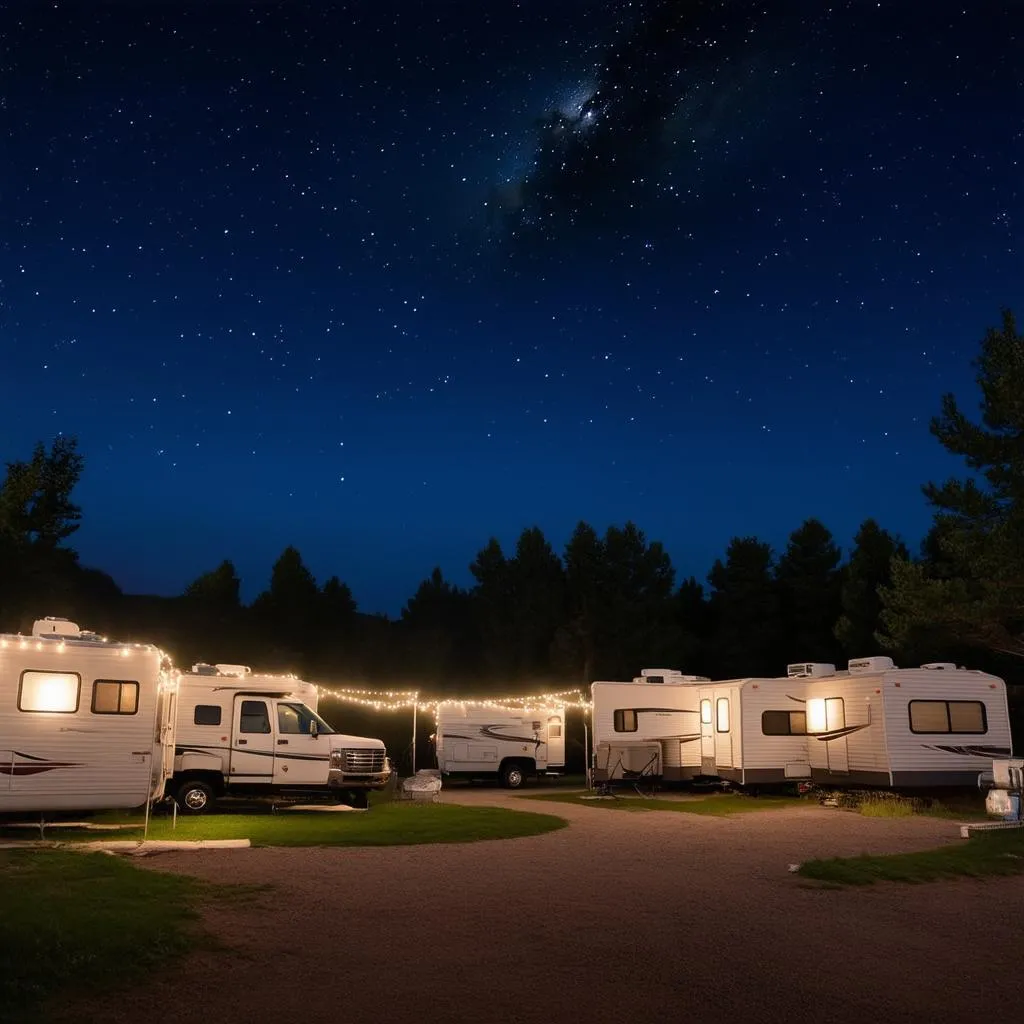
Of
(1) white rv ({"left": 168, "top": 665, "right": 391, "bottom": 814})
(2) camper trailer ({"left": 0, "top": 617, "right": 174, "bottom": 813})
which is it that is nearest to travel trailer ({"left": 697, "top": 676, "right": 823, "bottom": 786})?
(1) white rv ({"left": 168, "top": 665, "right": 391, "bottom": 814})

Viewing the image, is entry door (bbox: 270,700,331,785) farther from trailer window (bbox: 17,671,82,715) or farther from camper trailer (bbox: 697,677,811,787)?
camper trailer (bbox: 697,677,811,787)

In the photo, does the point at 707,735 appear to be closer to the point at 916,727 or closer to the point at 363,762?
the point at 916,727

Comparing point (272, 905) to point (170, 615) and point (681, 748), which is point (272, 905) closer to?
point (681, 748)

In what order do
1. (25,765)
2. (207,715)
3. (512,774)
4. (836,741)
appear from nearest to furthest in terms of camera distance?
1. (25,765)
2. (207,715)
3. (836,741)
4. (512,774)

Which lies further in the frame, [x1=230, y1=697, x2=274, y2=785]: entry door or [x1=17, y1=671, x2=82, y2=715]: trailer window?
[x1=230, y1=697, x2=274, y2=785]: entry door

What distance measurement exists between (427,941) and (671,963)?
1797mm

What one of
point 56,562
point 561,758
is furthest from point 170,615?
point 561,758

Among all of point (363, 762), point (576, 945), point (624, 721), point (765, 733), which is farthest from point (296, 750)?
point (576, 945)

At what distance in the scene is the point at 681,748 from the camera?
23.3m

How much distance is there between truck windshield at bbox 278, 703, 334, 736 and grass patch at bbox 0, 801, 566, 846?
1.49 meters

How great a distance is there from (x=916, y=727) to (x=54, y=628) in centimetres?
1581

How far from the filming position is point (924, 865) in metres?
10.5

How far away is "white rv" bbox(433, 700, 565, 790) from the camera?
83.4 feet

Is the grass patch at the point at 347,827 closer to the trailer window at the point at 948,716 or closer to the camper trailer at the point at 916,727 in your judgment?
the camper trailer at the point at 916,727
